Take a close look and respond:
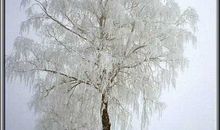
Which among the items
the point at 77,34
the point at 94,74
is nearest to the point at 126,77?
the point at 94,74

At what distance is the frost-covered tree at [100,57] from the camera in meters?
3.40

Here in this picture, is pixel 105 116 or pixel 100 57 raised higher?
pixel 100 57

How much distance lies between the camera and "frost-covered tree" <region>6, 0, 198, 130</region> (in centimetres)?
340

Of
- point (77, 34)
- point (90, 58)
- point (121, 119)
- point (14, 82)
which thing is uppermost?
point (77, 34)

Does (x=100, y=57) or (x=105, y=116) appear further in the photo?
(x=105, y=116)

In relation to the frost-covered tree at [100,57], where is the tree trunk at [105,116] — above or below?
below

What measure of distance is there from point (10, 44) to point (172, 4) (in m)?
1.53

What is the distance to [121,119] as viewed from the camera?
11.8 ft

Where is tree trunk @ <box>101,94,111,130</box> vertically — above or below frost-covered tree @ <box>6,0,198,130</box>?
below

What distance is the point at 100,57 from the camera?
3320mm

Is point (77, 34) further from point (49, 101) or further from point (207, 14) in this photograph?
point (207, 14)

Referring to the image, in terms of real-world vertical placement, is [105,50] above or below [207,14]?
below

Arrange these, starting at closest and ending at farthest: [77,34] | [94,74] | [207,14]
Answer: [94,74] → [77,34] → [207,14]

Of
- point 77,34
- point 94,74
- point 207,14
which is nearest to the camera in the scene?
point 94,74
